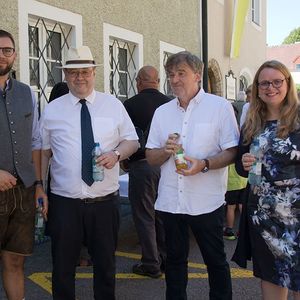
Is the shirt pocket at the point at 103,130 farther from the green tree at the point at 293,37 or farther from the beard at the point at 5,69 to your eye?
the green tree at the point at 293,37

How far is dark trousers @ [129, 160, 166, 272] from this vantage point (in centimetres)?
461

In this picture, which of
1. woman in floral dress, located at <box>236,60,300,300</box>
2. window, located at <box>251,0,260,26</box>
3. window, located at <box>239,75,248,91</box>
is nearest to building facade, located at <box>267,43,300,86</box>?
window, located at <box>251,0,260,26</box>

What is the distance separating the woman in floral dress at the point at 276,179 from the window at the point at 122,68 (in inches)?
209

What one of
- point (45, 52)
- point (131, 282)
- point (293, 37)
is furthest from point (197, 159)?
point (293, 37)

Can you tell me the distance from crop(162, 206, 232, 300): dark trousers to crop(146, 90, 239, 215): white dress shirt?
0.24ft

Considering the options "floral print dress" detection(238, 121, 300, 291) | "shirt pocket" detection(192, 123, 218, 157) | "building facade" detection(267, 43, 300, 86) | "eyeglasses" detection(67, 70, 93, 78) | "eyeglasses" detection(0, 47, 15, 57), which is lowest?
"floral print dress" detection(238, 121, 300, 291)

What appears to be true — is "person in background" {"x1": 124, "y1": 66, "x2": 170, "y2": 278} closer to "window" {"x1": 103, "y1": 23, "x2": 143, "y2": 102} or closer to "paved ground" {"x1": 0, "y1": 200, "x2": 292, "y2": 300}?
"paved ground" {"x1": 0, "y1": 200, "x2": 292, "y2": 300}

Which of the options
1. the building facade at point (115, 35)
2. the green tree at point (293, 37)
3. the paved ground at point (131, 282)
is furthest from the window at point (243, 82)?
the green tree at point (293, 37)

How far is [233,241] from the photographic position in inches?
235

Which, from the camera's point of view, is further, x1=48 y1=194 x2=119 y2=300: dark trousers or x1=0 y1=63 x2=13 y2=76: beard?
x1=48 y1=194 x2=119 y2=300: dark trousers

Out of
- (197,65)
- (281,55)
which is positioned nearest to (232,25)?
(197,65)

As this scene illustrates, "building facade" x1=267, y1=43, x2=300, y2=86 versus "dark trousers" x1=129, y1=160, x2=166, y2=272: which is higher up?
"building facade" x1=267, y1=43, x2=300, y2=86

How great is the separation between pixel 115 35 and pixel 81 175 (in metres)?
5.13

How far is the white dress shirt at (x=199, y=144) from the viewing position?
3.21m
